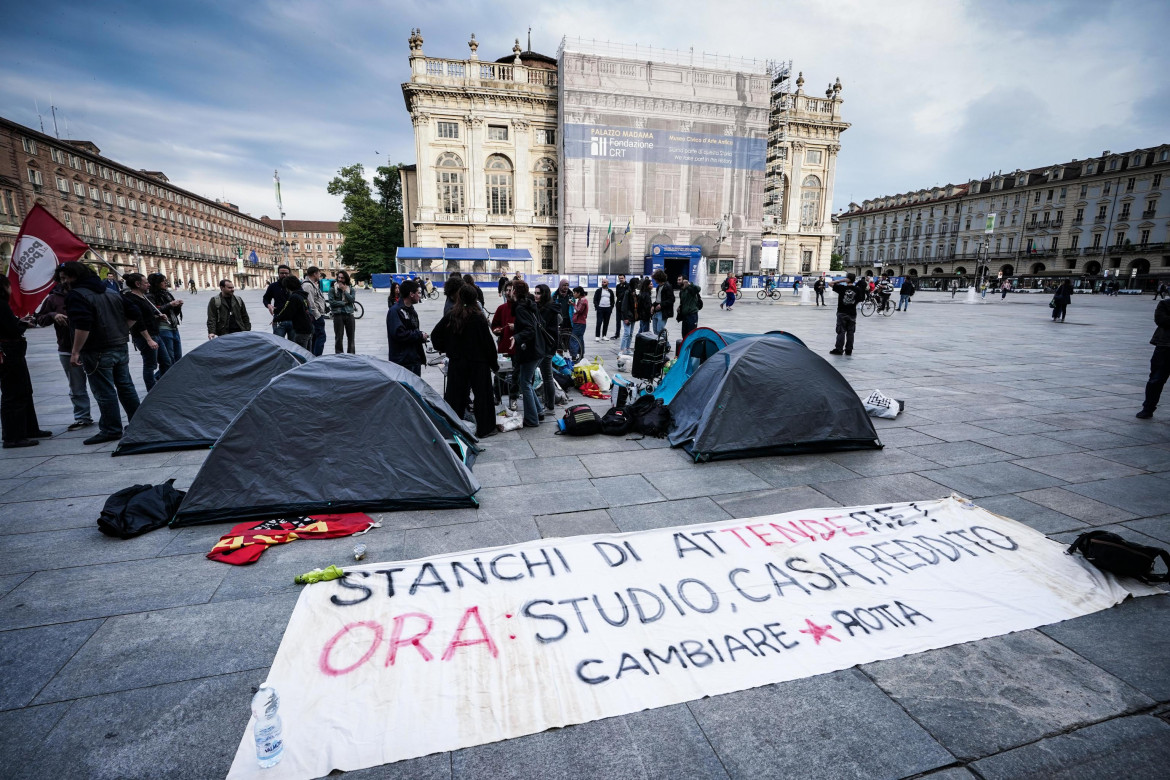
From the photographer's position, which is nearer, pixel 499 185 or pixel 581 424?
pixel 581 424

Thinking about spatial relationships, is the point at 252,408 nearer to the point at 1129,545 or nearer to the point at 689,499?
A: the point at 689,499

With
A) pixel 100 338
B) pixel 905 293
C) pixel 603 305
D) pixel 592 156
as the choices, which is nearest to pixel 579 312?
pixel 603 305

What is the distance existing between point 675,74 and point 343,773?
46110 mm

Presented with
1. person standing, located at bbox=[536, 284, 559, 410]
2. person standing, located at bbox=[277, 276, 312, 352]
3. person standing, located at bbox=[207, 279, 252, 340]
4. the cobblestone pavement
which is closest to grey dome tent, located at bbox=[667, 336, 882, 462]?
the cobblestone pavement

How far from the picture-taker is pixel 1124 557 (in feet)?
10.9

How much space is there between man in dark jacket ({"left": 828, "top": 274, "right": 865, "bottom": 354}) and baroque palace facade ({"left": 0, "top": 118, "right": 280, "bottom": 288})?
39.4 m

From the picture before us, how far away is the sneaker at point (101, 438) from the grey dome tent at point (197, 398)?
1.31ft

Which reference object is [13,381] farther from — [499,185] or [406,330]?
[499,185]

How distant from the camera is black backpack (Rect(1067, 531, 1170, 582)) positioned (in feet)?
10.7

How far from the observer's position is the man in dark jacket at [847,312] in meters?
11.6

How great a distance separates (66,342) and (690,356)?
26.7 ft

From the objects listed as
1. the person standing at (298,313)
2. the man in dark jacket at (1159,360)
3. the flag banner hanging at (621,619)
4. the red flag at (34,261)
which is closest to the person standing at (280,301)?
the person standing at (298,313)

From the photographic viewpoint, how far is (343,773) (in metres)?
2.12

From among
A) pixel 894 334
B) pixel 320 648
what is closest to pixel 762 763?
pixel 320 648
